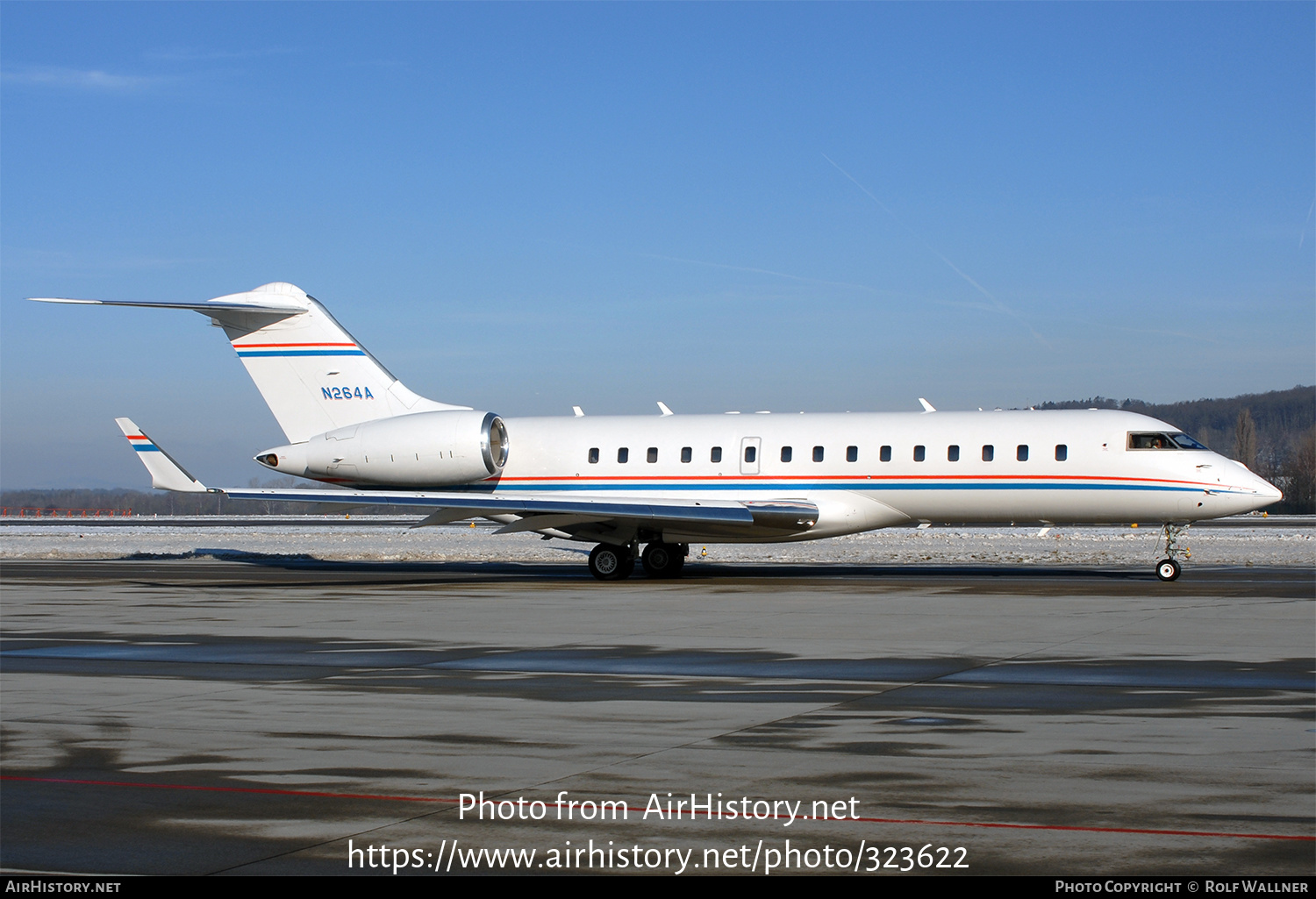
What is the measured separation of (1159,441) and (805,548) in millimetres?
15302

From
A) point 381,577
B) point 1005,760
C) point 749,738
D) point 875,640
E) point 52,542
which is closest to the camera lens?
point 1005,760

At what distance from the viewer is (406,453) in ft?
88.7

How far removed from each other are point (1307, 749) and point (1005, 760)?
1960 millimetres

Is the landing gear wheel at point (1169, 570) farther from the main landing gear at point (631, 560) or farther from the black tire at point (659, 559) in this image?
the black tire at point (659, 559)

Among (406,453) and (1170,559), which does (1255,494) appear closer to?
(1170,559)

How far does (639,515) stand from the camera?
78.1ft

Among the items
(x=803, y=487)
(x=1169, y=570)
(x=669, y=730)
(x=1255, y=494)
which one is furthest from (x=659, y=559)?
(x=669, y=730)

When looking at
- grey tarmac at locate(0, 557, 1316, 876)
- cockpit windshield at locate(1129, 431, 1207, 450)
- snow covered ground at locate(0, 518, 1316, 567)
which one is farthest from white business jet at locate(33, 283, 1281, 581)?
snow covered ground at locate(0, 518, 1316, 567)

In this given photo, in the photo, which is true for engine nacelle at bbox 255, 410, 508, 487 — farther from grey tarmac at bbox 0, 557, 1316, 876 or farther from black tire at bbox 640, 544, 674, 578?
grey tarmac at bbox 0, 557, 1316, 876

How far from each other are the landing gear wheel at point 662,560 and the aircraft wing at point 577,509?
1.33 meters

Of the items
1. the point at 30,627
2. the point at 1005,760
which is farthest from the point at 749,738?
the point at 30,627

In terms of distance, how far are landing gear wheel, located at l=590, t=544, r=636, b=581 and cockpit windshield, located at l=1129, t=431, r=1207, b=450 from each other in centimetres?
1026

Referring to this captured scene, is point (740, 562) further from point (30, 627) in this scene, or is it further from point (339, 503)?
point (30, 627)
